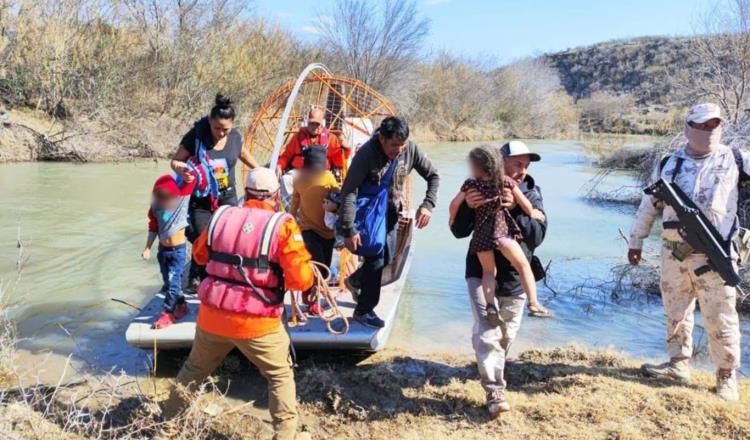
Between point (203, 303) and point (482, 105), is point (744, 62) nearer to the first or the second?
point (203, 303)

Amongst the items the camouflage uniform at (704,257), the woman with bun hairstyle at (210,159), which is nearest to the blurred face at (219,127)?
the woman with bun hairstyle at (210,159)

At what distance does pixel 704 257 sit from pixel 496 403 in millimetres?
1503

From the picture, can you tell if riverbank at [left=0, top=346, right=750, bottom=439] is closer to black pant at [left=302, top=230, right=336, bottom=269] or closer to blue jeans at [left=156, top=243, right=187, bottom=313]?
blue jeans at [left=156, top=243, right=187, bottom=313]

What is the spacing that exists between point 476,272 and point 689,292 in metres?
1.36

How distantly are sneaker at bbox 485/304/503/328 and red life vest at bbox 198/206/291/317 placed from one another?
129 centimetres

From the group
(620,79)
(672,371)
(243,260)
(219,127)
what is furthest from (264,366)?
(620,79)

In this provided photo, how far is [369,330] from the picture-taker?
170 inches

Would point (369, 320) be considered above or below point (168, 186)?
below

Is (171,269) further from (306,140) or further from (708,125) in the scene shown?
(708,125)

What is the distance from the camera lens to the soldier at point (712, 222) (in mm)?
3549

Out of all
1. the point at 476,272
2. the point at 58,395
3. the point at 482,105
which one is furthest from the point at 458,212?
the point at 482,105

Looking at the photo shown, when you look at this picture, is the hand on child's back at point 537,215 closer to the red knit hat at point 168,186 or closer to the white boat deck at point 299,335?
the white boat deck at point 299,335

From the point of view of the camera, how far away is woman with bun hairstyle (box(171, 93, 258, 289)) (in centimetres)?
429

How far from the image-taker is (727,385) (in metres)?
3.70
